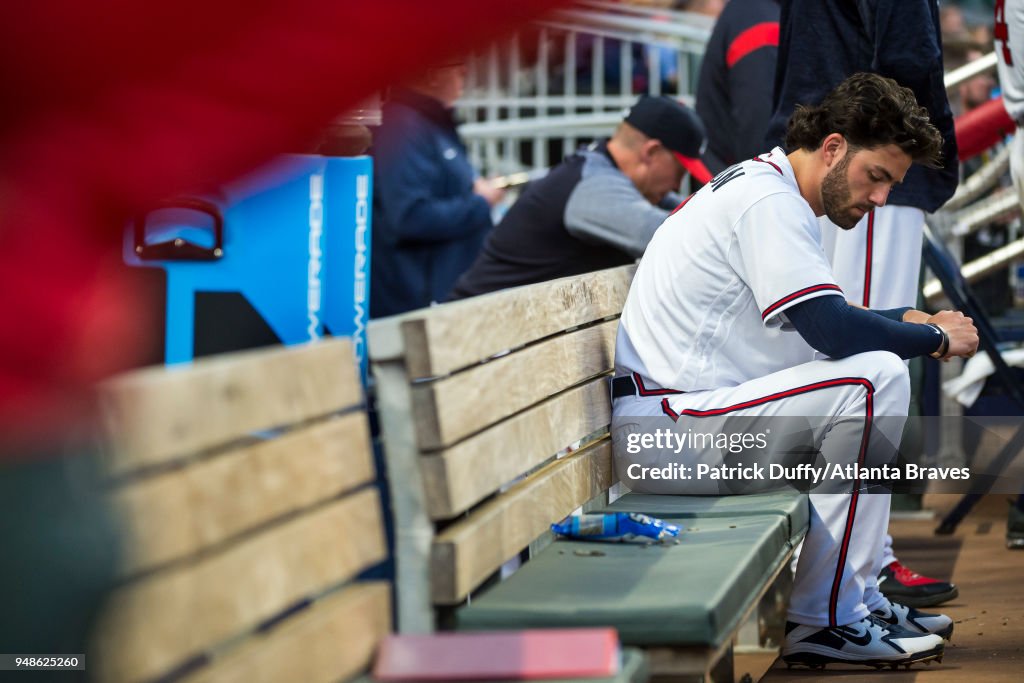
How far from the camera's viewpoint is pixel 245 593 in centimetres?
154

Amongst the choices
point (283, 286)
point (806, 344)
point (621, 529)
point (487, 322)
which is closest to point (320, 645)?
point (487, 322)

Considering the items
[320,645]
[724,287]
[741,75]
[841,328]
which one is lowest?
[320,645]

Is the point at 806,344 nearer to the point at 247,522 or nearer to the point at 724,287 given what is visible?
the point at 724,287

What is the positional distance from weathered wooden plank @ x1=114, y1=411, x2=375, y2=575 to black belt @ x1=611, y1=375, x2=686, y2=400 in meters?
1.42

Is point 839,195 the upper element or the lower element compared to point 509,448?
upper

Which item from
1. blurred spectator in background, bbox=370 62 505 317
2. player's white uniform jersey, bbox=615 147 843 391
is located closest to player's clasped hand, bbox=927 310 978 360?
player's white uniform jersey, bbox=615 147 843 391

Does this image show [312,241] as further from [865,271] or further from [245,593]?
[865,271]

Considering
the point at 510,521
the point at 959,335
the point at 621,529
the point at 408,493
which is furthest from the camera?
the point at 959,335

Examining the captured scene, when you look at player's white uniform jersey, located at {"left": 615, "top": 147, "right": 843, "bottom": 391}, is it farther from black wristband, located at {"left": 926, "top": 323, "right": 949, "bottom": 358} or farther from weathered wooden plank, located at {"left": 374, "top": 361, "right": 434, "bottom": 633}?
weathered wooden plank, located at {"left": 374, "top": 361, "right": 434, "bottom": 633}

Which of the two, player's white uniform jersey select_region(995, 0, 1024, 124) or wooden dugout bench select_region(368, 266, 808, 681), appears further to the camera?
player's white uniform jersey select_region(995, 0, 1024, 124)

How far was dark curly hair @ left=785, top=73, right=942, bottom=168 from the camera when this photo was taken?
10.6 ft

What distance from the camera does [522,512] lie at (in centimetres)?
249

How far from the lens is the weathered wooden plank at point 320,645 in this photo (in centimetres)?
151

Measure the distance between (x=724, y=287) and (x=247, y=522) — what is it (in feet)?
6.01
